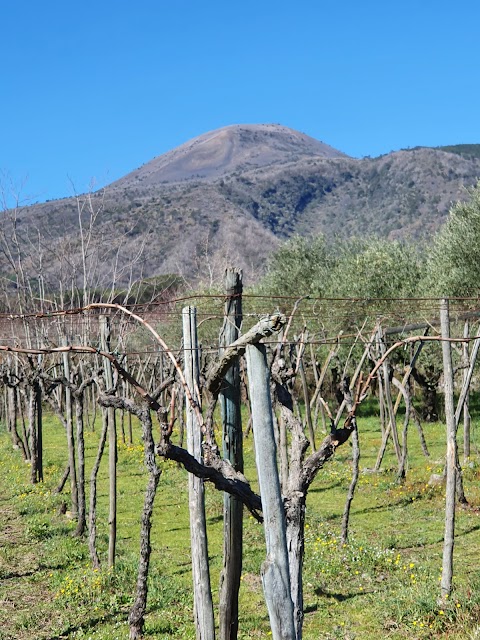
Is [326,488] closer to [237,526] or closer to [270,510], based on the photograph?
[237,526]

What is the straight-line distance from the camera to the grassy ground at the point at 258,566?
28.9 feet

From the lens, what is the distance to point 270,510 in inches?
213

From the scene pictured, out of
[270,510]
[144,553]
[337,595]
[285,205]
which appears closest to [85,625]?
[144,553]

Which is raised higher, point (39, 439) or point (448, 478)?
point (448, 478)

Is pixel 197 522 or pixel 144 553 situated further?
pixel 144 553

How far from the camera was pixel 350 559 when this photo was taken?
11.2 m

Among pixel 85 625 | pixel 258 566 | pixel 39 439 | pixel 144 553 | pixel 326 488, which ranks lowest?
pixel 326 488

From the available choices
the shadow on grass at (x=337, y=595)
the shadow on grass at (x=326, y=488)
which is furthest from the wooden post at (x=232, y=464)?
the shadow on grass at (x=326, y=488)

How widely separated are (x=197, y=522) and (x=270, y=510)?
3041mm

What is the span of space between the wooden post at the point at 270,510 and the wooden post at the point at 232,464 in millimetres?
2213

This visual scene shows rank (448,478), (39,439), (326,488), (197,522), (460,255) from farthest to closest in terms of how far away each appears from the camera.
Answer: (460,255) < (39,439) < (326,488) < (448,478) < (197,522)

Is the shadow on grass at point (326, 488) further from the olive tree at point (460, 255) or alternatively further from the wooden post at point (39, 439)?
the olive tree at point (460, 255)

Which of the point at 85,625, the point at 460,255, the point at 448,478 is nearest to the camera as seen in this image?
the point at 85,625

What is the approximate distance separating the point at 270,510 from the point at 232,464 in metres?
2.63
